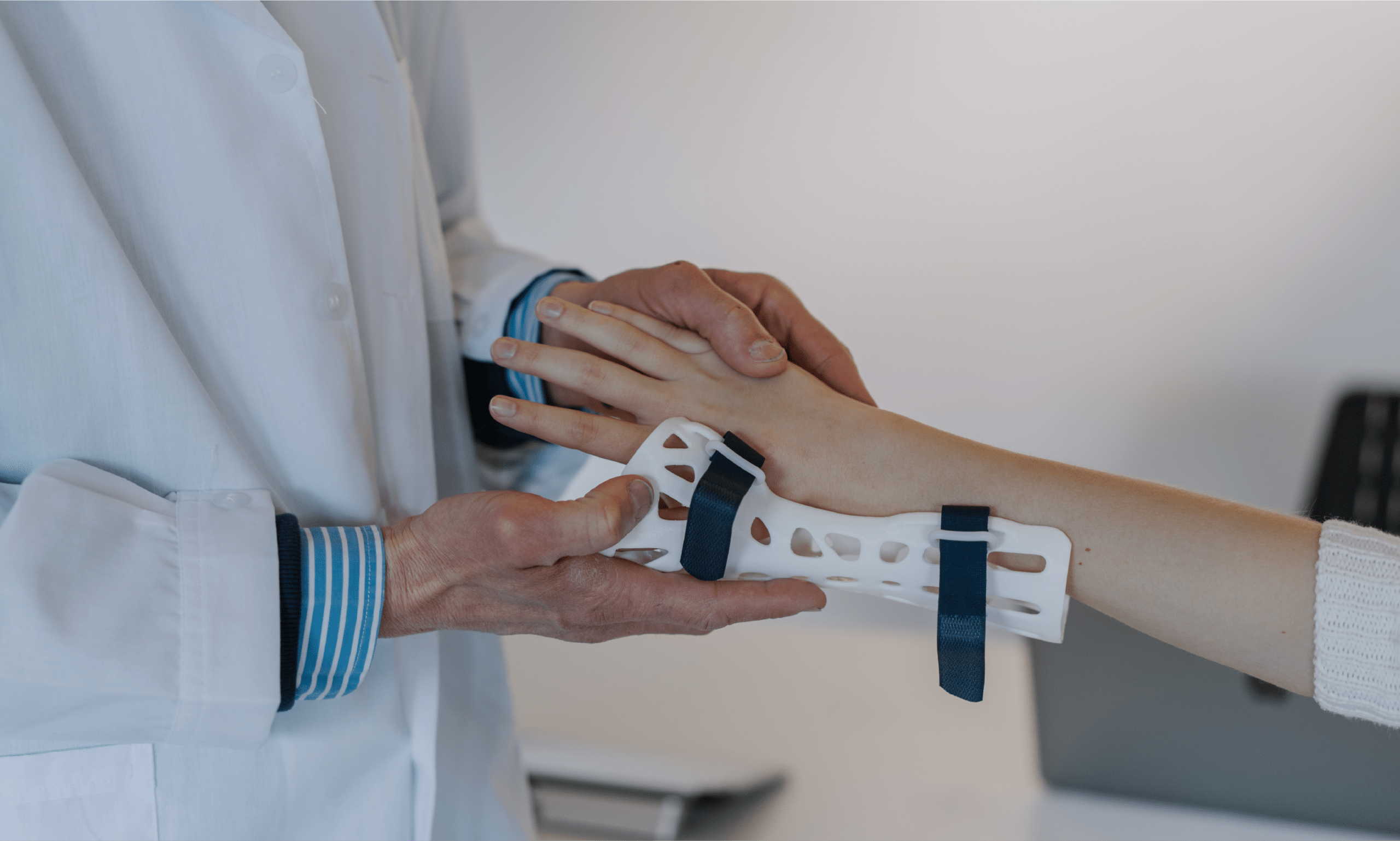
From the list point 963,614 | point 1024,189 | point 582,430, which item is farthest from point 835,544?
point 1024,189

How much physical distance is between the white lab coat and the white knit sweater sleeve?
2.20 ft

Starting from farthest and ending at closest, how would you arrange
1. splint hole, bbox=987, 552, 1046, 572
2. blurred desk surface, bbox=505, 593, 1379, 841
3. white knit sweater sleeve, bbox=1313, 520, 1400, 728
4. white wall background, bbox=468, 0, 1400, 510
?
white wall background, bbox=468, 0, 1400, 510 → blurred desk surface, bbox=505, 593, 1379, 841 → splint hole, bbox=987, 552, 1046, 572 → white knit sweater sleeve, bbox=1313, 520, 1400, 728

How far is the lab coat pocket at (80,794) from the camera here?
1.82ft

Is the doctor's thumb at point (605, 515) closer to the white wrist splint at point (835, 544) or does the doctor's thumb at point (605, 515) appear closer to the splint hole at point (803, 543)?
the white wrist splint at point (835, 544)

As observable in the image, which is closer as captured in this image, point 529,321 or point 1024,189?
point 529,321

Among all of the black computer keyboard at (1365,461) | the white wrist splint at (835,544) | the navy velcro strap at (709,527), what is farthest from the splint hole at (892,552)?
the black computer keyboard at (1365,461)

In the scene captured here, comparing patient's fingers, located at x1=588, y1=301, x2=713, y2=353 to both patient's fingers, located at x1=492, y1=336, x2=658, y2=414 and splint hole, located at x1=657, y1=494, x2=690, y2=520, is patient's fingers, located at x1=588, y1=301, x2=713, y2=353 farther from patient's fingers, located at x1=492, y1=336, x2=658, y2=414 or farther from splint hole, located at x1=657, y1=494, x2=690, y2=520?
splint hole, located at x1=657, y1=494, x2=690, y2=520

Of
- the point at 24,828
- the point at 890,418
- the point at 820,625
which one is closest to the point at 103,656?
the point at 24,828

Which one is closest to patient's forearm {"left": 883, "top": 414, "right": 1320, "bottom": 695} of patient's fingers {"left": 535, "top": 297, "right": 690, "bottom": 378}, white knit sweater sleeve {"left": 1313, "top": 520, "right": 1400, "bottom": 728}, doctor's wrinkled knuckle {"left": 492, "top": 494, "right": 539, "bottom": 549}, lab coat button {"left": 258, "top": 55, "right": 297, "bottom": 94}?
white knit sweater sleeve {"left": 1313, "top": 520, "right": 1400, "bottom": 728}

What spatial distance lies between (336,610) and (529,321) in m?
0.37

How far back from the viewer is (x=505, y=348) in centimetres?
75

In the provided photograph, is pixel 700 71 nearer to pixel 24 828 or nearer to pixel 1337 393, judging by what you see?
pixel 1337 393

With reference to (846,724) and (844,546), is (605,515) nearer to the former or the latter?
(844,546)

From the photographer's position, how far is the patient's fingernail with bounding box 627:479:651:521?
62 cm
